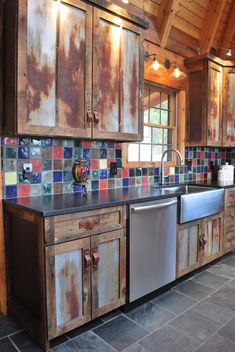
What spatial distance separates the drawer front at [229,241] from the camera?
3.22m

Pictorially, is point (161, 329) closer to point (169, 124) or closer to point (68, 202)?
point (68, 202)

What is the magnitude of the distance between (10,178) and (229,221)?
2461mm

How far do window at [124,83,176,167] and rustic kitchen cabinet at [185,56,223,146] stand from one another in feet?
0.73

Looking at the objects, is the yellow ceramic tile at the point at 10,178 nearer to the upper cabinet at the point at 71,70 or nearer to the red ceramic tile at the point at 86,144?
the upper cabinet at the point at 71,70

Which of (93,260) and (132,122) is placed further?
→ (132,122)

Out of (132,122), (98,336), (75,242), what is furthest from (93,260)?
(132,122)


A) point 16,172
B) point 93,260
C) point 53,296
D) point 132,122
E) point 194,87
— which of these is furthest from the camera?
point 194,87

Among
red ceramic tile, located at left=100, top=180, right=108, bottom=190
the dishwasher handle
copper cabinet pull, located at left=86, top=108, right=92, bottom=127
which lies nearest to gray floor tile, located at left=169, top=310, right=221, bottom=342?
the dishwasher handle

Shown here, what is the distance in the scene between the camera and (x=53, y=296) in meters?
1.66

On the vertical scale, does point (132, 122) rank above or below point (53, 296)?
above

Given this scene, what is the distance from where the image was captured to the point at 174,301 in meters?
2.30

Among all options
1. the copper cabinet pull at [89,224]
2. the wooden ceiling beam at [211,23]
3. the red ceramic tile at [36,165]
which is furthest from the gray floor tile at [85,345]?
the wooden ceiling beam at [211,23]

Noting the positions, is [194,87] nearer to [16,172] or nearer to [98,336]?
[16,172]

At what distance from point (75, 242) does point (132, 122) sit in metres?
1.20
